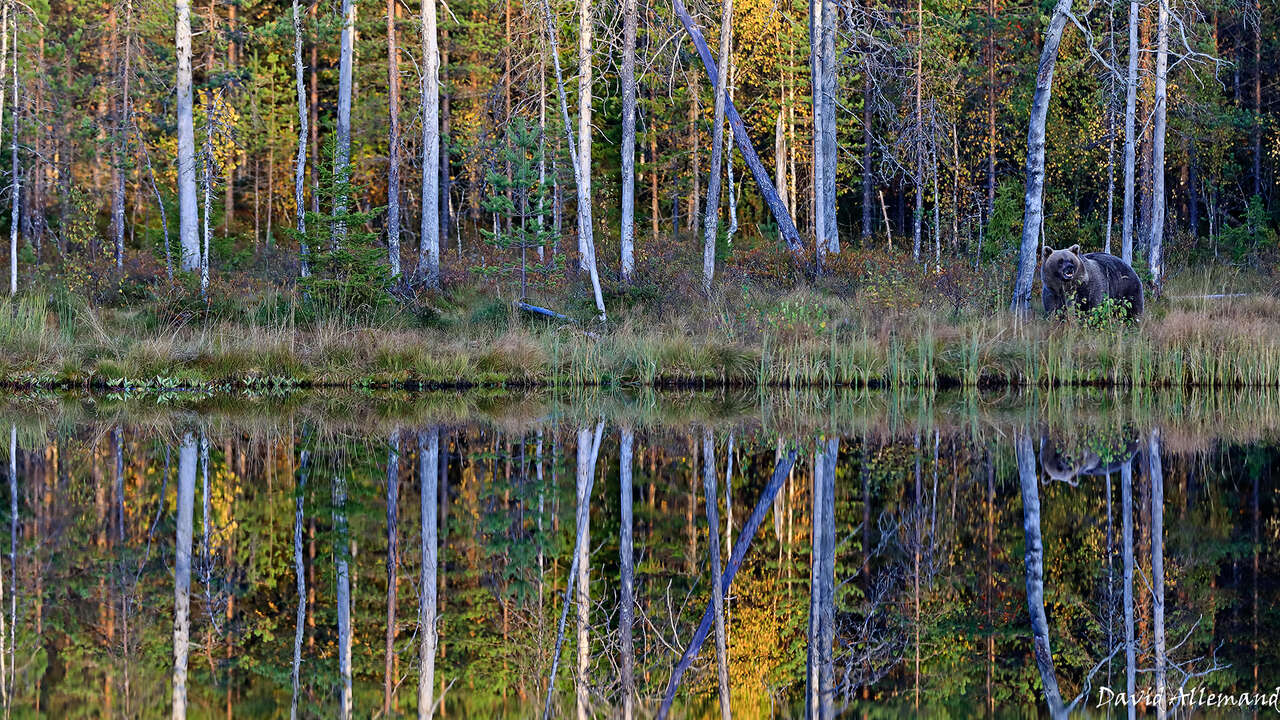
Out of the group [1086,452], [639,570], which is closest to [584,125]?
[1086,452]

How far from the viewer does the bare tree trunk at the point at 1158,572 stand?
15.6 feet

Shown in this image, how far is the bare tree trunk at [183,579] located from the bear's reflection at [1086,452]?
582 cm

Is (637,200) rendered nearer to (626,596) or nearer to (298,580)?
(298,580)

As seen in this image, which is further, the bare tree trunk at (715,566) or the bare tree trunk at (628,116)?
the bare tree trunk at (628,116)

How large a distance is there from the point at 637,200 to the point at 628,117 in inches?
839

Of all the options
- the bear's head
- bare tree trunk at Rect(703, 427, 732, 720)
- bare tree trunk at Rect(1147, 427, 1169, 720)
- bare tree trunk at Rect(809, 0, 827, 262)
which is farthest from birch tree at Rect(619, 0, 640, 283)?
bare tree trunk at Rect(1147, 427, 1169, 720)

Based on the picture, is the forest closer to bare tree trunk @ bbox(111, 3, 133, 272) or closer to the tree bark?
the tree bark

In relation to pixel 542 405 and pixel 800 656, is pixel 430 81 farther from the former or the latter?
pixel 800 656

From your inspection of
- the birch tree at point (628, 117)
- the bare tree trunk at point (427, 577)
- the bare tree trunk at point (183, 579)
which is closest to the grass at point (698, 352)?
the birch tree at point (628, 117)

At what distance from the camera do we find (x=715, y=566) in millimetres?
6441

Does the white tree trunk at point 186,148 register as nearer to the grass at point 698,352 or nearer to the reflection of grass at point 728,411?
the grass at point 698,352

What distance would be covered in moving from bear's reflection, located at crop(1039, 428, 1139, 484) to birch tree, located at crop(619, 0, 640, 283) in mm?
10153

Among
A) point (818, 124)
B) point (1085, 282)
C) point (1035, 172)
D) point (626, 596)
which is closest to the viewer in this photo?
point (626, 596)

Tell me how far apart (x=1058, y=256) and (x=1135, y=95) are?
28.5 feet
